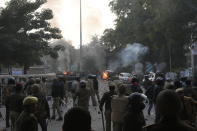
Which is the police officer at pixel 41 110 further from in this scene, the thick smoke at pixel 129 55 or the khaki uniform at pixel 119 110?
the thick smoke at pixel 129 55

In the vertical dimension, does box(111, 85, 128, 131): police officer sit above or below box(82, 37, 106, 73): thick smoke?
below

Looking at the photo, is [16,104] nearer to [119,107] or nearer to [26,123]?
[119,107]

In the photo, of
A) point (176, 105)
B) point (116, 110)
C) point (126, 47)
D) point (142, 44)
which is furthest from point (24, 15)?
point (126, 47)

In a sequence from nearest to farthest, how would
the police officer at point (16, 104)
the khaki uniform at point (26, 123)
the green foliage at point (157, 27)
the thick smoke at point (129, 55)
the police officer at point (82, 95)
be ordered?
the khaki uniform at point (26, 123) < the police officer at point (16, 104) < the police officer at point (82, 95) < the green foliage at point (157, 27) < the thick smoke at point (129, 55)

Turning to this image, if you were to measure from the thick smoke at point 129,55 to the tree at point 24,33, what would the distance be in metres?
28.1

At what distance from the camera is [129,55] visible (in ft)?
219

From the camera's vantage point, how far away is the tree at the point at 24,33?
80.9 ft

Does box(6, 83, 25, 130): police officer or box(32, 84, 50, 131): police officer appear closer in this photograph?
box(6, 83, 25, 130): police officer

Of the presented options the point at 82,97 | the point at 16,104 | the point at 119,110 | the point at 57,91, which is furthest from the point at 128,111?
the point at 57,91

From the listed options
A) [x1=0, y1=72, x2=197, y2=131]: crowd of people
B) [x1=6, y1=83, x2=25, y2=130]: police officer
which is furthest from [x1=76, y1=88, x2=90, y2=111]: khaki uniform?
[x1=6, y1=83, x2=25, y2=130]: police officer

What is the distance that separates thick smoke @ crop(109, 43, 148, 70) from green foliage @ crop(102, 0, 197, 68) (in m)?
0.76

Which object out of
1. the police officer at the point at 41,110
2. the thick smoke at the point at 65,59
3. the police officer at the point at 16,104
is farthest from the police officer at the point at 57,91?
the thick smoke at the point at 65,59

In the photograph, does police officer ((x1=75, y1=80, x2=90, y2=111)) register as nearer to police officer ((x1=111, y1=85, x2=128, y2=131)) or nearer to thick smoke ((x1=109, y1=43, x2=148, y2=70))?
police officer ((x1=111, y1=85, x2=128, y2=131))

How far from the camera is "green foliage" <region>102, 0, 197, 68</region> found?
27978 millimetres
